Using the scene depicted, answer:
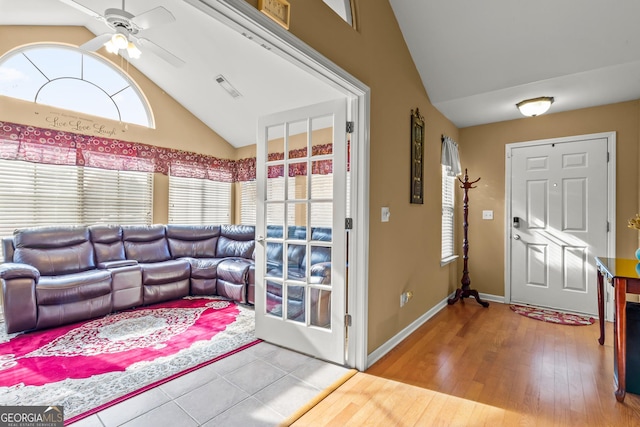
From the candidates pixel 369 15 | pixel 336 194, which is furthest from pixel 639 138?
pixel 336 194

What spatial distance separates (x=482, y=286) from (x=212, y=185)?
4752 mm

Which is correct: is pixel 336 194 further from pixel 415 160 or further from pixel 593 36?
pixel 593 36

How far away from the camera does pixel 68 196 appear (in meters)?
4.12

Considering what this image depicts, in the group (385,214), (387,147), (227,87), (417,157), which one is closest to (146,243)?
(227,87)

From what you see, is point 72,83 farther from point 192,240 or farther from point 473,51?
point 473,51

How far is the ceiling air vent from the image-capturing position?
14.4ft

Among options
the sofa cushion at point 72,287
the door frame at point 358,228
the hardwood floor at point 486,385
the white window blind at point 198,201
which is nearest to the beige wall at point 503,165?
the hardwood floor at point 486,385

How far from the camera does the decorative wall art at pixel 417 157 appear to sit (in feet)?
9.86

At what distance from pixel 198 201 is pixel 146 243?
1364 mm

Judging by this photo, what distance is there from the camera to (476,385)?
2123 mm

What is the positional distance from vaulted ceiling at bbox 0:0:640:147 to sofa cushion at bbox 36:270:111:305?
252cm

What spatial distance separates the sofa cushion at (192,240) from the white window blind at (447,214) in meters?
3.43

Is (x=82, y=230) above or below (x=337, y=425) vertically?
above

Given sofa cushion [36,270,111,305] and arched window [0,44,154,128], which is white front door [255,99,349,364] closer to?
sofa cushion [36,270,111,305]
